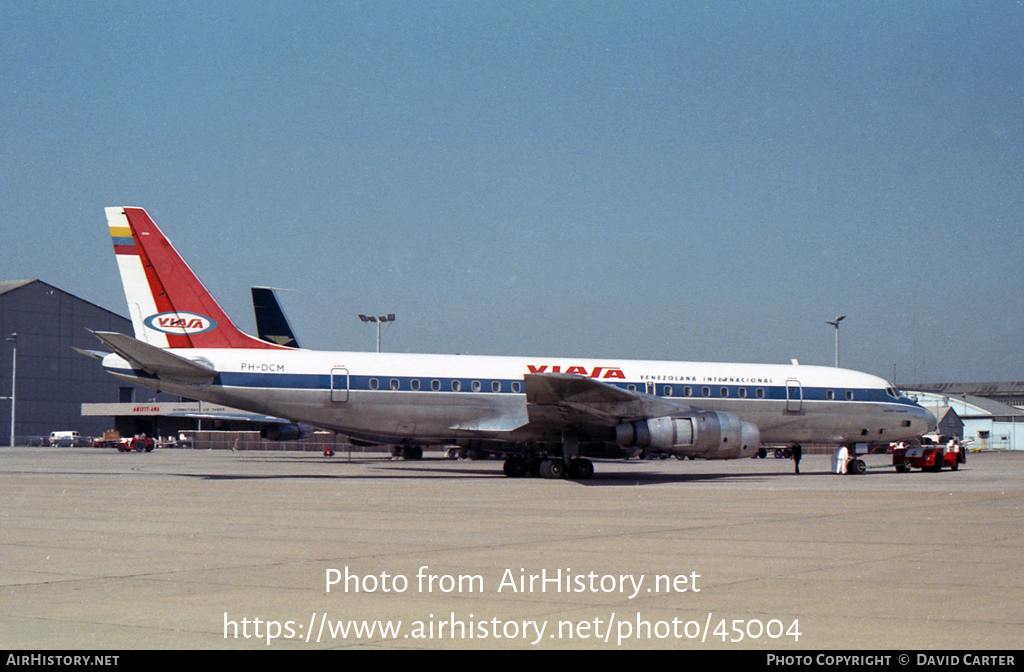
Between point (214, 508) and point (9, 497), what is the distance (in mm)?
5331

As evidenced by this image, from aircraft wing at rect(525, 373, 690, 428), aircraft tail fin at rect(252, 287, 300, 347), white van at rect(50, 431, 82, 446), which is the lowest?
white van at rect(50, 431, 82, 446)

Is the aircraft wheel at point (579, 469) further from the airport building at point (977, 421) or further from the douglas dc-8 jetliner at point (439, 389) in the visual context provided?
the airport building at point (977, 421)

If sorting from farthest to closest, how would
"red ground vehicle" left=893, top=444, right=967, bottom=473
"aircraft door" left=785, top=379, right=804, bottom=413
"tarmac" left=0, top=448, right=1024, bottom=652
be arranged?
"red ground vehicle" left=893, top=444, right=967, bottom=473
"aircraft door" left=785, top=379, right=804, bottom=413
"tarmac" left=0, top=448, right=1024, bottom=652

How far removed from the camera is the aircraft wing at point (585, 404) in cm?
2795

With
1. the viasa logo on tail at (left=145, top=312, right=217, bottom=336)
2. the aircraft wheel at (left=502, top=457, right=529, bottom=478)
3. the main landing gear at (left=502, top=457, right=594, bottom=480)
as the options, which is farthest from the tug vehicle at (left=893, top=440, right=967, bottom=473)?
the viasa logo on tail at (left=145, top=312, right=217, bottom=336)

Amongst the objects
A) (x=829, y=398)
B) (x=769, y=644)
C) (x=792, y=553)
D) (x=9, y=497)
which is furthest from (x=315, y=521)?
(x=829, y=398)

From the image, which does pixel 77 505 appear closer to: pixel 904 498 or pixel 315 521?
pixel 315 521

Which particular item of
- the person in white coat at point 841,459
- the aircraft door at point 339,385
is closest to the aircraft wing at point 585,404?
the aircraft door at point 339,385

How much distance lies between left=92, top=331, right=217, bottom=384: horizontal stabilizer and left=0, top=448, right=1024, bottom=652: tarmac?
834 cm

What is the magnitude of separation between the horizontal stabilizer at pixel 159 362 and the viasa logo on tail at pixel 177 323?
169 centimetres

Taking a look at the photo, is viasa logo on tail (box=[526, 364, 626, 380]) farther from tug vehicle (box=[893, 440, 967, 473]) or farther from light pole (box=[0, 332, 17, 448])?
light pole (box=[0, 332, 17, 448])

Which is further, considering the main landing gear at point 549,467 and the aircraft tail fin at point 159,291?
the main landing gear at point 549,467

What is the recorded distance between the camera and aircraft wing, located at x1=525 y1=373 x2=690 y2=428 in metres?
28.0

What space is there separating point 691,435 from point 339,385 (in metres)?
10.0
